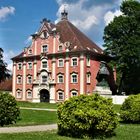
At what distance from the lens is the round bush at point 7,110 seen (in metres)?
18.8

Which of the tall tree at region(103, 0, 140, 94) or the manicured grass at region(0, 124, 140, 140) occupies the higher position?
the tall tree at region(103, 0, 140, 94)

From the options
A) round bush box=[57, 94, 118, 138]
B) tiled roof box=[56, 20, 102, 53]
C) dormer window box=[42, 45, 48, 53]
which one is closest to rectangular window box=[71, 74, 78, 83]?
tiled roof box=[56, 20, 102, 53]

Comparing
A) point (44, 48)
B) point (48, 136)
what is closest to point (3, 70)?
point (44, 48)

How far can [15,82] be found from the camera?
68688mm

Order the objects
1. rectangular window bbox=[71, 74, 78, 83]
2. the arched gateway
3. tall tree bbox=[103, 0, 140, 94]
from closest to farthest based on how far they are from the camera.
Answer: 1. tall tree bbox=[103, 0, 140, 94]
2. rectangular window bbox=[71, 74, 78, 83]
3. the arched gateway

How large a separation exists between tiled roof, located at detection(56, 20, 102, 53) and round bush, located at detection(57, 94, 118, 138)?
43891mm

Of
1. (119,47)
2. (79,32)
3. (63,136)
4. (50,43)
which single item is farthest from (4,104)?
(79,32)

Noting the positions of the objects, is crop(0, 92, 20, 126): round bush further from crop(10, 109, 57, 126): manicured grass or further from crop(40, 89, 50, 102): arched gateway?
crop(40, 89, 50, 102): arched gateway

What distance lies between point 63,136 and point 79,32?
52.9 meters

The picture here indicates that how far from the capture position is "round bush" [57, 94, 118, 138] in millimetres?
14297

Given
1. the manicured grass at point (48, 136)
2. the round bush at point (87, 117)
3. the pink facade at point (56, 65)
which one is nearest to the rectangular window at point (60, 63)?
the pink facade at point (56, 65)

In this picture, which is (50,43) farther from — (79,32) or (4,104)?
(4,104)

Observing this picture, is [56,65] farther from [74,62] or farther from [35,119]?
[35,119]

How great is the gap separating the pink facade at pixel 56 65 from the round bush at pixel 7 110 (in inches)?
1570
